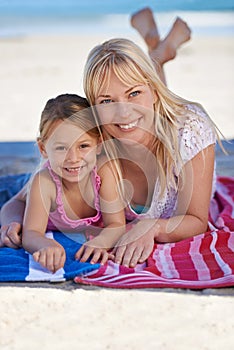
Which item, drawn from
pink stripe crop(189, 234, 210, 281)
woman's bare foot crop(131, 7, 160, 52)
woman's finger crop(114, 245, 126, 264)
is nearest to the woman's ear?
woman's finger crop(114, 245, 126, 264)

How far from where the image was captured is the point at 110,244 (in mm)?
2705

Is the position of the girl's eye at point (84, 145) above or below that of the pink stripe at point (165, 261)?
above

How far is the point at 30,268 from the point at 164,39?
2360 millimetres

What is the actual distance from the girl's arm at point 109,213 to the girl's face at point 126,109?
173 mm

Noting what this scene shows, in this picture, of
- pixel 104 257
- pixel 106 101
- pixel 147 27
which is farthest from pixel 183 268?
pixel 147 27

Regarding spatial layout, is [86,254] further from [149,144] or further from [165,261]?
[149,144]

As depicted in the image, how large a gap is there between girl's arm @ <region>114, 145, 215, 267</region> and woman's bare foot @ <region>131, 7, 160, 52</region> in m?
1.79

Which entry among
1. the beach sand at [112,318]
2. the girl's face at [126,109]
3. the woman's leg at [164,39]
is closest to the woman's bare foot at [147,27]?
the woman's leg at [164,39]

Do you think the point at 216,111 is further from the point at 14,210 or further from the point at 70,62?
the point at 70,62

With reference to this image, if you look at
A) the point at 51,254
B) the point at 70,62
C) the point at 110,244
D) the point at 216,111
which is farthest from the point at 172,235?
the point at 70,62

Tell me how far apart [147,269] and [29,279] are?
1.46 ft

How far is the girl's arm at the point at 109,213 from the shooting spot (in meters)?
2.70

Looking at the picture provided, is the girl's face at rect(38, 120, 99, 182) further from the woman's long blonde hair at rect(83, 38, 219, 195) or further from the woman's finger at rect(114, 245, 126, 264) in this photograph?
the woman's finger at rect(114, 245, 126, 264)

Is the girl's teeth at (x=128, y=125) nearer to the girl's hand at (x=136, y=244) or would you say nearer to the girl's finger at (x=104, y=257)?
the girl's hand at (x=136, y=244)
